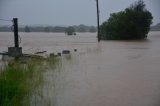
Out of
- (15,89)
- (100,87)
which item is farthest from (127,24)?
(15,89)

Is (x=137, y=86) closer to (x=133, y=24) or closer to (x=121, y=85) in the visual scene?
(x=121, y=85)

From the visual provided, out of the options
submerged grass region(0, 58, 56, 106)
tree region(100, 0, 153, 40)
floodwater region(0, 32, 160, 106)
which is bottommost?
floodwater region(0, 32, 160, 106)

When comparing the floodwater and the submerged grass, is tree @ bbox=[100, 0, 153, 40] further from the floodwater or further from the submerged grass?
the submerged grass

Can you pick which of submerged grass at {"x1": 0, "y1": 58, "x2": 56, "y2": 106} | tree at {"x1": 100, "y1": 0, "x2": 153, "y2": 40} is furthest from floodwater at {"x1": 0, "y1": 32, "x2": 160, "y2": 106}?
tree at {"x1": 100, "y1": 0, "x2": 153, "y2": 40}

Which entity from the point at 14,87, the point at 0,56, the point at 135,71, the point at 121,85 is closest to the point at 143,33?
the point at 0,56

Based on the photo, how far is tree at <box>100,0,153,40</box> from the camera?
133ft

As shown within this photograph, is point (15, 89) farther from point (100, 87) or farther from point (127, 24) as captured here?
point (127, 24)

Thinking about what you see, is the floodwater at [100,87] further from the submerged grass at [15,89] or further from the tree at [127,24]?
the tree at [127,24]

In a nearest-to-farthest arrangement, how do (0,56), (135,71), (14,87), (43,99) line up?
(14,87), (43,99), (135,71), (0,56)

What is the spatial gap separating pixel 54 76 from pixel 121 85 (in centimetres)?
223

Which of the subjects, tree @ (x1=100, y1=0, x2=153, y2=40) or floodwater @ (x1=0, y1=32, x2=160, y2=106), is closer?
floodwater @ (x1=0, y1=32, x2=160, y2=106)

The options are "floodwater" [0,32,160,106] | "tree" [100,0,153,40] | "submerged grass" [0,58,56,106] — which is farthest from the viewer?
"tree" [100,0,153,40]

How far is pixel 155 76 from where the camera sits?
461 inches

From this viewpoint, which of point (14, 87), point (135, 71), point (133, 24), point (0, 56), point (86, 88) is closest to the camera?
point (14, 87)
